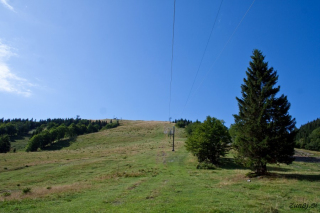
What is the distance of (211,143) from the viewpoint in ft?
139

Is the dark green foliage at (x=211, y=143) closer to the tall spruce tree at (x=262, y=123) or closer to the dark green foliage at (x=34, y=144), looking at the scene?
the tall spruce tree at (x=262, y=123)

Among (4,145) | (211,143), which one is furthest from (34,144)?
(211,143)

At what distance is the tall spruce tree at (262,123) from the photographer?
2053 centimetres

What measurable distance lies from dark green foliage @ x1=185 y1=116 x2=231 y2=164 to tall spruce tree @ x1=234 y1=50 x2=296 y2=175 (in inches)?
727

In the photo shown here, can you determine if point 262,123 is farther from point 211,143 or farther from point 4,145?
point 4,145

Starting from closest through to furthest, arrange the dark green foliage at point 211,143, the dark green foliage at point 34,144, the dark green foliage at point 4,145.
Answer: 1. the dark green foliage at point 211,143
2. the dark green foliage at point 4,145
3. the dark green foliage at point 34,144

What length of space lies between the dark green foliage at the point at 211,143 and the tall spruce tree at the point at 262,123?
18472mm

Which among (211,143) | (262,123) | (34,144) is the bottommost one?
(34,144)

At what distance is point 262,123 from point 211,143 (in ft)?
73.1

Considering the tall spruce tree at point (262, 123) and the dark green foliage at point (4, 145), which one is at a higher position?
the tall spruce tree at point (262, 123)

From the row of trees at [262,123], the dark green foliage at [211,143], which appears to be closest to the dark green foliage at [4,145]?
the dark green foliage at [211,143]

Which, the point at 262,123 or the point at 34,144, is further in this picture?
the point at 34,144

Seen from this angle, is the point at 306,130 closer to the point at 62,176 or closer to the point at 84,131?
the point at 62,176

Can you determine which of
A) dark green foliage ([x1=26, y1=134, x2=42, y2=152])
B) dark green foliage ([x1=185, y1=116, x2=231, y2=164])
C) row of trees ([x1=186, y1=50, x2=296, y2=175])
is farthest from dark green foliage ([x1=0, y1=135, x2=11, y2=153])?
row of trees ([x1=186, y1=50, x2=296, y2=175])
